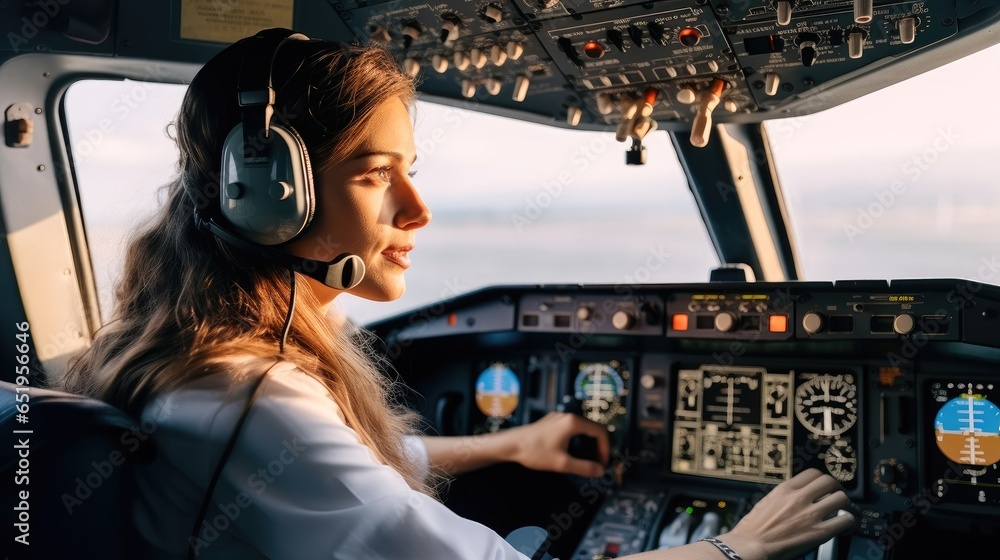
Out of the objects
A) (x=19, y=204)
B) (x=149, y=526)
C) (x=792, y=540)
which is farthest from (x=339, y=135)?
(x=19, y=204)

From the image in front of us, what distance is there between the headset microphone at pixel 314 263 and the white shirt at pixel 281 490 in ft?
0.53

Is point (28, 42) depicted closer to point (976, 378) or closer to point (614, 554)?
point (614, 554)

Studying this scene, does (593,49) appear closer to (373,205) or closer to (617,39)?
(617,39)

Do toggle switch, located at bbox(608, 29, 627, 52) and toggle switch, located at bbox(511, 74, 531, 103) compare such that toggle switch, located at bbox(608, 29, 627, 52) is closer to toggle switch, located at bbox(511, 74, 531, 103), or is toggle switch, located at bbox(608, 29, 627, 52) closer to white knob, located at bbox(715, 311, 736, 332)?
toggle switch, located at bbox(511, 74, 531, 103)

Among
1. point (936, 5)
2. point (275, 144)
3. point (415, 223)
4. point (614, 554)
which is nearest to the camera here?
point (275, 144)

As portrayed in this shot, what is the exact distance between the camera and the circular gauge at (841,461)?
7.19 ft

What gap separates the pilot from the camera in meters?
0.83

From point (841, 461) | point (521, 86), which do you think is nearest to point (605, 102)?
point (521, 86)

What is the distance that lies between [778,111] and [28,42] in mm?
1955

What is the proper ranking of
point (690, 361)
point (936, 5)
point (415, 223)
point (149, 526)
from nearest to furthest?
point (149, 526) → point (415, 223) → point (936, 5) → point (690, 361)

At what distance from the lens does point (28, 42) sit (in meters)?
2.13

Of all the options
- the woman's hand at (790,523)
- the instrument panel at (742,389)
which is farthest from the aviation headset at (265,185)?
the instrument panel at (742,389)

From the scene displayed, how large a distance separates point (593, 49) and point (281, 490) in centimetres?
139

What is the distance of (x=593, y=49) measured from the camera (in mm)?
1910
